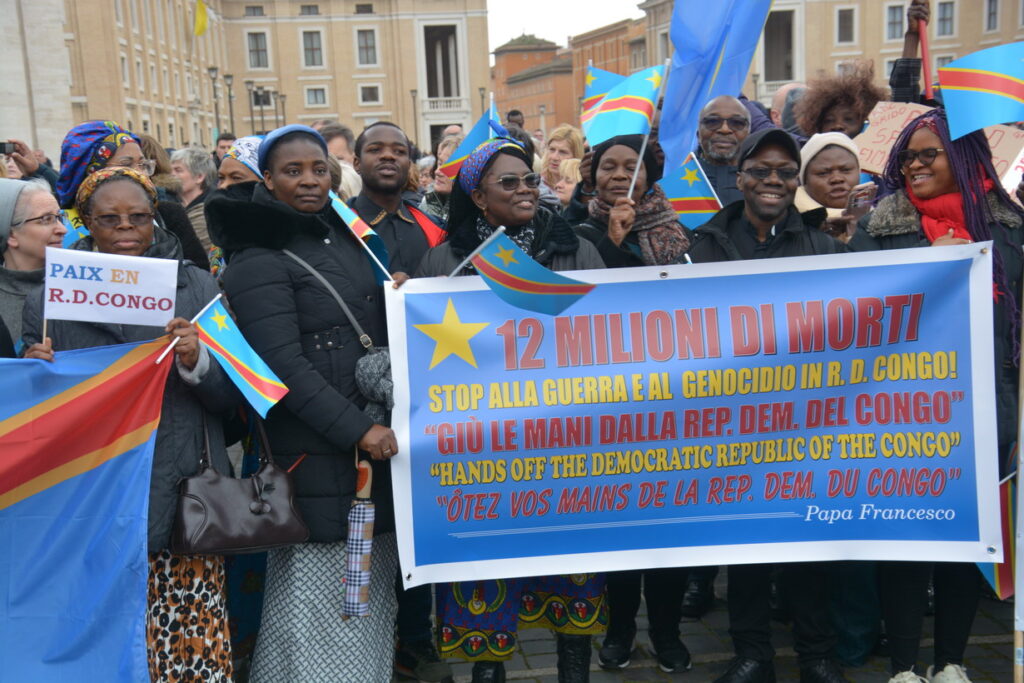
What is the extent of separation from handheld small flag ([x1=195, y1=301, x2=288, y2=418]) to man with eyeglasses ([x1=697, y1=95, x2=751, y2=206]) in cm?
340

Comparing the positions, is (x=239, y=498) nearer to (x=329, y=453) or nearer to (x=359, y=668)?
(x=329, y=453)

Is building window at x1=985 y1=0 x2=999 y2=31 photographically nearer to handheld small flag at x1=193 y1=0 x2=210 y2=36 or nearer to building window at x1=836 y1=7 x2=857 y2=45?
building window at x1=836 y1=7 x2=857 y2=45

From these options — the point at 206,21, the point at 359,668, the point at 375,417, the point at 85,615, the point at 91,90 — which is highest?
the point at 206,21

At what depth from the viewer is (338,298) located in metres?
3.75

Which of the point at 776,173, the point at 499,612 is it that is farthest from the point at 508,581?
the point at 776,173

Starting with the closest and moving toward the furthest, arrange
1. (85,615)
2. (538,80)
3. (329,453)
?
→ (85,615) < (329,453) < (538,80)

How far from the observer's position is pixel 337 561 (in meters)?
3.81

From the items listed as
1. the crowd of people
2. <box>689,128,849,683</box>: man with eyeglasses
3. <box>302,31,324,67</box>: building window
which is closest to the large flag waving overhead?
the crowd of people

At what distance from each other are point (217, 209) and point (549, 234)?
1.24 metres

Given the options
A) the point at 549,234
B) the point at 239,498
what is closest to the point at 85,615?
the point at 239,498

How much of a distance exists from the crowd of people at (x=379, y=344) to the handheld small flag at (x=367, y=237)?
0.12 ft

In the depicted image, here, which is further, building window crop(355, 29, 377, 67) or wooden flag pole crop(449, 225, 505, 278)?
building window crop(355, 29, 377, 67)

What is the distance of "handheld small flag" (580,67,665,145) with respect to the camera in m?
5.19

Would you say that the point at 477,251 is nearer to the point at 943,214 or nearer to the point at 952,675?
the point at 943,214
